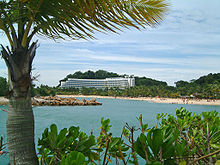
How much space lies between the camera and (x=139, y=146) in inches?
35.6

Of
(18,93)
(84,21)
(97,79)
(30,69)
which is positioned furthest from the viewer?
(97,79)

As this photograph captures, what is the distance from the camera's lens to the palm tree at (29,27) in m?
1.48

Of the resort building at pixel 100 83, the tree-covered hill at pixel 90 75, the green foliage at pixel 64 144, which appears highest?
the tree-covered hill at pixel 90 75

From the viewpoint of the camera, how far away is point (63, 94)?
78.4m

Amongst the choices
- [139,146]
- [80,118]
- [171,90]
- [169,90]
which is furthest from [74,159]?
[171,90]

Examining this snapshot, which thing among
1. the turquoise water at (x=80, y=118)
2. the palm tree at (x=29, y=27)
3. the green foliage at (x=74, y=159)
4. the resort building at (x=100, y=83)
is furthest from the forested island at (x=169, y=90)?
the green foliage at (x=74, y=159)

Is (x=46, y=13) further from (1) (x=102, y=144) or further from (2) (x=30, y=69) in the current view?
(1) (x=102, y=144)

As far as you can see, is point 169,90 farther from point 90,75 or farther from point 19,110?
point 19,110

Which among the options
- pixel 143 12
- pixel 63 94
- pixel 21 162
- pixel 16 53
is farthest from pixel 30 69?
pixel 63 94

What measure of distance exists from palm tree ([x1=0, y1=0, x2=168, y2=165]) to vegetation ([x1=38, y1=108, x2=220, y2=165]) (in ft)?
0.72

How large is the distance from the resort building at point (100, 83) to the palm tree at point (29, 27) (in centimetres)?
9291

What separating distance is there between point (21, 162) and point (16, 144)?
150 millimetres

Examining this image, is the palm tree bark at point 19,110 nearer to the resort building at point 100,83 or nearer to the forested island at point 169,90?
the forested island at point 169,90

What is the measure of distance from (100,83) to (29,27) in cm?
10280
